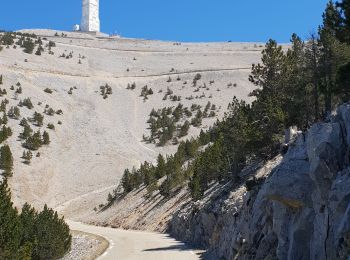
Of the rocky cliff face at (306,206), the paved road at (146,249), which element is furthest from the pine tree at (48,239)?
the rocky cliff face at (306,206)

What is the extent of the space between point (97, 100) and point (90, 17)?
72.0 meters

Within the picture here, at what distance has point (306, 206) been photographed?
12031 mm

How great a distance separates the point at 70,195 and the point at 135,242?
80.1ft

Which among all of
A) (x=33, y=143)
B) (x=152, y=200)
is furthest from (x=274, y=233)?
(x=33, y=143)

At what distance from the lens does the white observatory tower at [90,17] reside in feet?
439

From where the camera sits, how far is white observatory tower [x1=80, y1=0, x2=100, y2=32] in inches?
5271

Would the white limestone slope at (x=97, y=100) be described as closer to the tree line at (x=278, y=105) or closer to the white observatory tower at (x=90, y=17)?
the tree line at (x=278, y=105)

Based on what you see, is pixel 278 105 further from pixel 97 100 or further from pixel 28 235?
pixel 97 100

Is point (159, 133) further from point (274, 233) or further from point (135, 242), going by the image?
point (274, 233)

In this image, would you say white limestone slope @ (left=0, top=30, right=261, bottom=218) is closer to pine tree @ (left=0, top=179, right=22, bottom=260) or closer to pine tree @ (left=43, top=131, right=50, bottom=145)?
pine tree @ (left=43, top=131, right=50, bottom=145)

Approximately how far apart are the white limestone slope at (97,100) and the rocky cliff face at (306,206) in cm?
3175

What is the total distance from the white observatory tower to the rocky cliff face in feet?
410

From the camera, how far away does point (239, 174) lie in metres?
26.6

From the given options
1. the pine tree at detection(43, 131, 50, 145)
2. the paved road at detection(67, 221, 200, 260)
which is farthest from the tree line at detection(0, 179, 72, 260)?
the pine tree at detection(43, 131, 50, 145)
